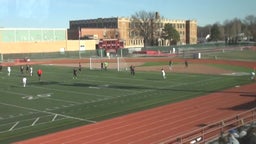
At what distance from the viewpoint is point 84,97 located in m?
33.8

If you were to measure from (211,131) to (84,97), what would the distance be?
62.7ft

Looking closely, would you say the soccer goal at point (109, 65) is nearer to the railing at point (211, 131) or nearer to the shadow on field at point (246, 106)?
the shadow on field at point (246, 106)

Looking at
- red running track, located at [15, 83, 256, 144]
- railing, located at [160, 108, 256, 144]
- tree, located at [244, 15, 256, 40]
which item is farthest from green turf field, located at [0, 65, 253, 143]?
tree, located at [244, 15, 256, 40]

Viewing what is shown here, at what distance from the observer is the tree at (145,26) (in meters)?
142

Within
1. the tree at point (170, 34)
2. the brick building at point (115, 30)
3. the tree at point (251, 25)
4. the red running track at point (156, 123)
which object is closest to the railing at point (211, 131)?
the red running track at point (156, 123)

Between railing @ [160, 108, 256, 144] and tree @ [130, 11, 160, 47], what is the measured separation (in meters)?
123

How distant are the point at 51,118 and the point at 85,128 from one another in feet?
12.9

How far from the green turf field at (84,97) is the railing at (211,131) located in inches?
349

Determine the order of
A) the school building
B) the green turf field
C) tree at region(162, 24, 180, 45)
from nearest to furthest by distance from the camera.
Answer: the green turf field
the school building
tree at region(162, 24, 180, 45)

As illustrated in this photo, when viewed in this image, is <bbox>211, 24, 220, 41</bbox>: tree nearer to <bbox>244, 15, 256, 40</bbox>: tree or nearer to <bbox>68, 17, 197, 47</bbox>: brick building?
<bbox>68, 17, 197, 47</bbox>: brick building

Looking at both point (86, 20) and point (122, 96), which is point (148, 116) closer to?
point (122, 96)

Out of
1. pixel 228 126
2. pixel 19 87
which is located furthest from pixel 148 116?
pixel 19 87

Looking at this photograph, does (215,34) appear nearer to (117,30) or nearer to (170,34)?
(170,34)

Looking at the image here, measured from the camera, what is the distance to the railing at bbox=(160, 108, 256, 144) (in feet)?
48.5
